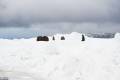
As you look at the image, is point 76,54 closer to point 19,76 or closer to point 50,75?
point 50,75

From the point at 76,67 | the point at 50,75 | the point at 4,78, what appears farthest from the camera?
the point at 76,67

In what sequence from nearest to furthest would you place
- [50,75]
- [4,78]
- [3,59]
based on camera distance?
[4,78] → [50,75] → [3,59]

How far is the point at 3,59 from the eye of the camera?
89.5ft

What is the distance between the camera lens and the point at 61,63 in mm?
25969

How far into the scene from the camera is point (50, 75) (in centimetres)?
2375

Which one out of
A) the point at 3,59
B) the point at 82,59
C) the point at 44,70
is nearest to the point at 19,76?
the point at 44,70

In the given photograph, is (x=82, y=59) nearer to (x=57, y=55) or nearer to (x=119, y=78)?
(x=57, y=55)

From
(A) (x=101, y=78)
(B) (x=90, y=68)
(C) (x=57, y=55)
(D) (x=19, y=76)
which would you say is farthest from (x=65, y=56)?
(D) (x=19, y=76)

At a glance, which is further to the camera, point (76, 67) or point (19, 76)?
point (76, 67)

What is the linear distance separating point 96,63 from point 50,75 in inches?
204

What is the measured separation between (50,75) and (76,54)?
535cm

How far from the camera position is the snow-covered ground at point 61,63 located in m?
23.8

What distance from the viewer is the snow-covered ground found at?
78.2 feet

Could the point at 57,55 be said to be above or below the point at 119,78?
above
